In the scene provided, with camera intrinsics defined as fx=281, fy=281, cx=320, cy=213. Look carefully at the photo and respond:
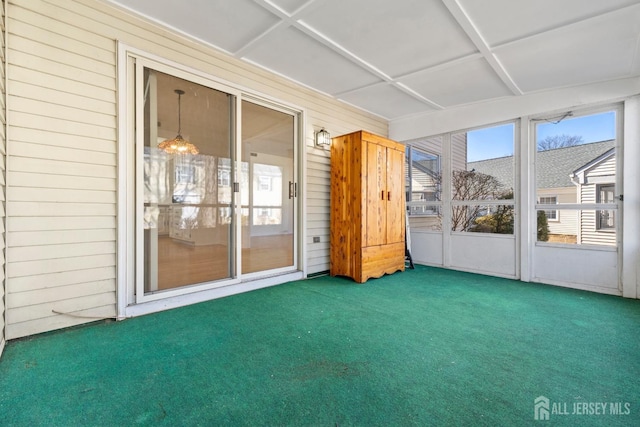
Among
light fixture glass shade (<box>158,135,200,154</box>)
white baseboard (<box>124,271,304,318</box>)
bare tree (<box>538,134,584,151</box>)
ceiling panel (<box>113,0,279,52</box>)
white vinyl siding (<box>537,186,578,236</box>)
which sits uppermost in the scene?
ceiling panel (<box>113,0,279,52</box>)

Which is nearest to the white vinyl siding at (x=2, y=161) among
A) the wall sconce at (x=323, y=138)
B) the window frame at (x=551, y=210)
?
the wall sconce at (x=323, y=138)

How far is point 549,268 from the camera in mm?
4055

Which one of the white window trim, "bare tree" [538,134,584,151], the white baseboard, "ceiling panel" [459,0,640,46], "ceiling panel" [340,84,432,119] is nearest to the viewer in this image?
"ceiling panel" [459,0,640,46]

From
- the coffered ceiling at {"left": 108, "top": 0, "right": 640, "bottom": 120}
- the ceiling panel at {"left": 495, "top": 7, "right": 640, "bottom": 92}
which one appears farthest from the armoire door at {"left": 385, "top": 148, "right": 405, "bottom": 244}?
the ceiling panel at {"left": 495, "top": 7, "right": 640, "bottom": 92}

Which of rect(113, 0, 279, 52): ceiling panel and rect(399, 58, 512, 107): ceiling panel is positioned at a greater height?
rect(113, 0, 279, 52): ceiling panel

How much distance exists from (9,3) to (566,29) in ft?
15.5

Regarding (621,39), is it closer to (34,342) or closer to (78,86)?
(78,86)

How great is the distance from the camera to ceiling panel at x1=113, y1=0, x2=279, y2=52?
247 centimetres

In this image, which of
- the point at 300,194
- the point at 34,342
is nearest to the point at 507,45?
the point at 300,194

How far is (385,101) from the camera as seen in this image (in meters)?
4.65

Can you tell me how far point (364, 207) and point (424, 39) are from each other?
210 cm

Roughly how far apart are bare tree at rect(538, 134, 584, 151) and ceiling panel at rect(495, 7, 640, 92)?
2.27ft

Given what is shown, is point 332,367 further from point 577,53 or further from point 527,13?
point 577,53

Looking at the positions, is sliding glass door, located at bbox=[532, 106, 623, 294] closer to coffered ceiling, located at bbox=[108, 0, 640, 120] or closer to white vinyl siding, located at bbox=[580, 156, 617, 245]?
white vinyl siding, located at bbox=[580, 156, 617, 245]
